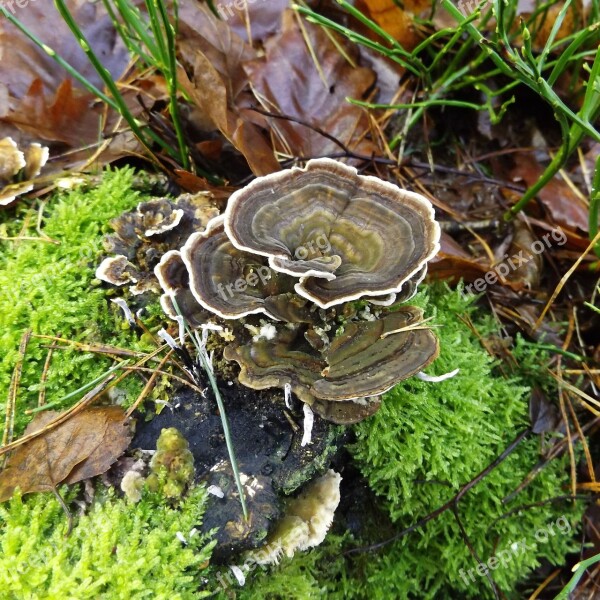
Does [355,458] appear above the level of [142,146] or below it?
below

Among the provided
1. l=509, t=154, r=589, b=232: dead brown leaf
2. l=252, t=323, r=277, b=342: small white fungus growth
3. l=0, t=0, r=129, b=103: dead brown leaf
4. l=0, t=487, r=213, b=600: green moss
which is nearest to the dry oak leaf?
l=0, t=487, r=213, b=600: green moss

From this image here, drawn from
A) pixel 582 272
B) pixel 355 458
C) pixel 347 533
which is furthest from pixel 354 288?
pixel 582 272

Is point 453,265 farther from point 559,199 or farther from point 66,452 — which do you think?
point 66,452

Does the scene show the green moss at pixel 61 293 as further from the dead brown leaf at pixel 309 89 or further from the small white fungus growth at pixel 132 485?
the dead brown leaf at pixel 309 89

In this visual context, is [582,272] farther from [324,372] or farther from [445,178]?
[324,372]

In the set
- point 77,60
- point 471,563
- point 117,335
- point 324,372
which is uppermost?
point 77,60

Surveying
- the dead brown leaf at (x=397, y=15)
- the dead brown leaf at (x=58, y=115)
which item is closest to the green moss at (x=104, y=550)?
the dead brown leaf at (x=58, y=115)

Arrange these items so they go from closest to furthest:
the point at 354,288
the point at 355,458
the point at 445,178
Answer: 1. the point at 354,288
2. the point at 355,458
3. the point at 445,178

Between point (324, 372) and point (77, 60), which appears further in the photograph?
point (77, 60)
